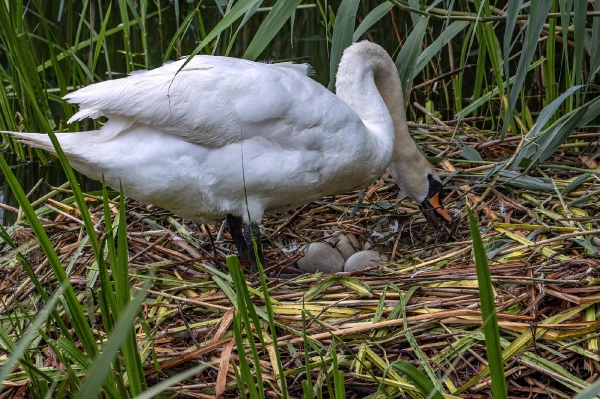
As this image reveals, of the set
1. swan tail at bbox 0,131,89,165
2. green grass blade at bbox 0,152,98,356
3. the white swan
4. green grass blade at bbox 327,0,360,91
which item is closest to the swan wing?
the white swan

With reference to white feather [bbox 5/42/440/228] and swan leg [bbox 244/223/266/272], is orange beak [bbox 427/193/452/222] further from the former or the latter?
swan leg [bbox 244/223/266/272]

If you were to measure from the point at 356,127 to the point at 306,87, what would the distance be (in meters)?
0.28

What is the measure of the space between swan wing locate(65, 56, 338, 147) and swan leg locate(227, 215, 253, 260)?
651 mm

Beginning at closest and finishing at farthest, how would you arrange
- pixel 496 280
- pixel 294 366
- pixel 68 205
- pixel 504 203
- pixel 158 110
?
pixel 294 366 < pixel 496 280 < pixel 158 110 < pixel 504 203 < pixel 68 205

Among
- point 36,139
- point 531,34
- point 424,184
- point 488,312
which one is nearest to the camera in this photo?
point 488,312

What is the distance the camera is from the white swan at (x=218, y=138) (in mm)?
3545

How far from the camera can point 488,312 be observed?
5.61ft

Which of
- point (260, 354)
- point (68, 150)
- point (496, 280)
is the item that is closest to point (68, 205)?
point (68, 150)

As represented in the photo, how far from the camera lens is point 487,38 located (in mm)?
4621

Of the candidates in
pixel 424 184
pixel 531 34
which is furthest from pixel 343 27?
pixel 531 34

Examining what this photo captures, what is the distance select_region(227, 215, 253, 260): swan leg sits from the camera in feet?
13.7

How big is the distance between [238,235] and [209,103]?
2.90ft

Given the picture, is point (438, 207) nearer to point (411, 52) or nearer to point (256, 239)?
point (411, 52)

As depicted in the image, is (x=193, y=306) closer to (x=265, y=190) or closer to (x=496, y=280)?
(x=265, y=190)
